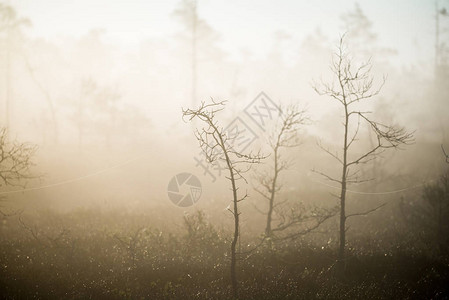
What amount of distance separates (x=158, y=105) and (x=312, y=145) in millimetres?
36504

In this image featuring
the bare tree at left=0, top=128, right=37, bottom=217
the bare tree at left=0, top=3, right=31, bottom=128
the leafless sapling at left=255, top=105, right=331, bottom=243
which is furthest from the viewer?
the bare tree at left=0, top=3, right=31, bottom=128

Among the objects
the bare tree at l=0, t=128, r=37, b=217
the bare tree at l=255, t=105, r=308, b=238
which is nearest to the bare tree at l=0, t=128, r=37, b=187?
the bare tree at l=0, t=128, r=37, b=217

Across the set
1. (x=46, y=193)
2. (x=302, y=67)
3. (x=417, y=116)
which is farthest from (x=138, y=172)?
(x=302, y=67)

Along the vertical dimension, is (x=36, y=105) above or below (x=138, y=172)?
above

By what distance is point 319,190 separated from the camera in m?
22.7

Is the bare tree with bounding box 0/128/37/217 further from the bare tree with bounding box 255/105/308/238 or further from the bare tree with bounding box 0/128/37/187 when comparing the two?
the bare tree with bounding box 255/105/308/238

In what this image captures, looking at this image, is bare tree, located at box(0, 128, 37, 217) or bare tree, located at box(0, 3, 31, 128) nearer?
bare tree, located at box(0, 128, 37, 217)

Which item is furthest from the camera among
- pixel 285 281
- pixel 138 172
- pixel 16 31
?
pixel 16 31

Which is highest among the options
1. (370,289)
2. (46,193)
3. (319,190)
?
(46,193)

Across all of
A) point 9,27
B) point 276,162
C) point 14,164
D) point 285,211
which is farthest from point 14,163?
point 9,27

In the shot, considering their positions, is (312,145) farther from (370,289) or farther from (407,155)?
(370,289)

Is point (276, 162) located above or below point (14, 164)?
below

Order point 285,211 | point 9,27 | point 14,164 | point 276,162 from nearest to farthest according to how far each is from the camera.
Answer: point 276,162 < point 285,211 < point 14,164 < point 9,27

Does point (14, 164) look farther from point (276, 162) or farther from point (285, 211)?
point (285, 211)
